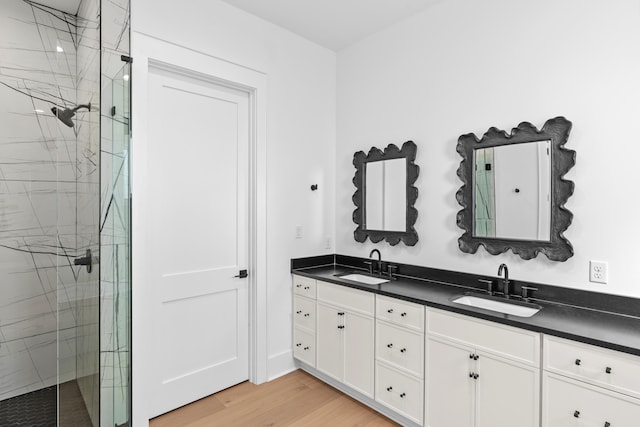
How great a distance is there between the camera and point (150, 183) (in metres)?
2.24

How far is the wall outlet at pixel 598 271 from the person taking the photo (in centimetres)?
179

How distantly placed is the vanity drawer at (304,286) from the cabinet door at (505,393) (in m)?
1.29

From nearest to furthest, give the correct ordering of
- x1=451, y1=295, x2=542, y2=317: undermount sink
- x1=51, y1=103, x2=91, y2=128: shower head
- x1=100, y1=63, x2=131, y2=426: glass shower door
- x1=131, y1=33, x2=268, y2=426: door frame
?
1. x1=100, y1=63, x2=131, y2=426: glass shower door
2. x1=451, y1=295, x2=542, y2=317: undermount sink
3. x1=51, y1=103, x2=91, y2=128: shower head
4. x1=131, y1=33, x2=268, y2=426: door frame

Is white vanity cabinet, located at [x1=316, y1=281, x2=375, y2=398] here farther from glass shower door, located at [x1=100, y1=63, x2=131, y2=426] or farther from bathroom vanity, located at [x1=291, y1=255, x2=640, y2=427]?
glass shower door, located at [x1=100, y1=63, x2=131, y2=426]

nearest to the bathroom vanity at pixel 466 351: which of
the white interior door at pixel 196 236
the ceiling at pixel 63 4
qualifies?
the white interior door at pixel 196 236

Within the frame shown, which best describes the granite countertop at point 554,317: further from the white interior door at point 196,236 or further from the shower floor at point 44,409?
the shower floor at point 44,409

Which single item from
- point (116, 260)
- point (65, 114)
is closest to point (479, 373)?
point (116, 260)

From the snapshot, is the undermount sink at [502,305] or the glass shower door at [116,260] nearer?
the glass shower door at [116,260]

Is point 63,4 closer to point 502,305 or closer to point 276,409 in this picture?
point 276,409

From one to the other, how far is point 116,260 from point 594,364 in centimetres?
192

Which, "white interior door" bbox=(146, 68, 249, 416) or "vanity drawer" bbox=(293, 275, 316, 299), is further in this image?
"vanity drawer" bbox=(293, 275, 316, 299)

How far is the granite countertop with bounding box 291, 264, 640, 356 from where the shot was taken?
142 cm

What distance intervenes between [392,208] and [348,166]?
0.61 meters

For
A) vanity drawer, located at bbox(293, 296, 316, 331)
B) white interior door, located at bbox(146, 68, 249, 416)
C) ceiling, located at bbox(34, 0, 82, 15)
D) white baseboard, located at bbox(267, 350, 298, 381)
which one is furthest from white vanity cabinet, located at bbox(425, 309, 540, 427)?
ceiling, located at bbox(34, 0, 82, 15)
